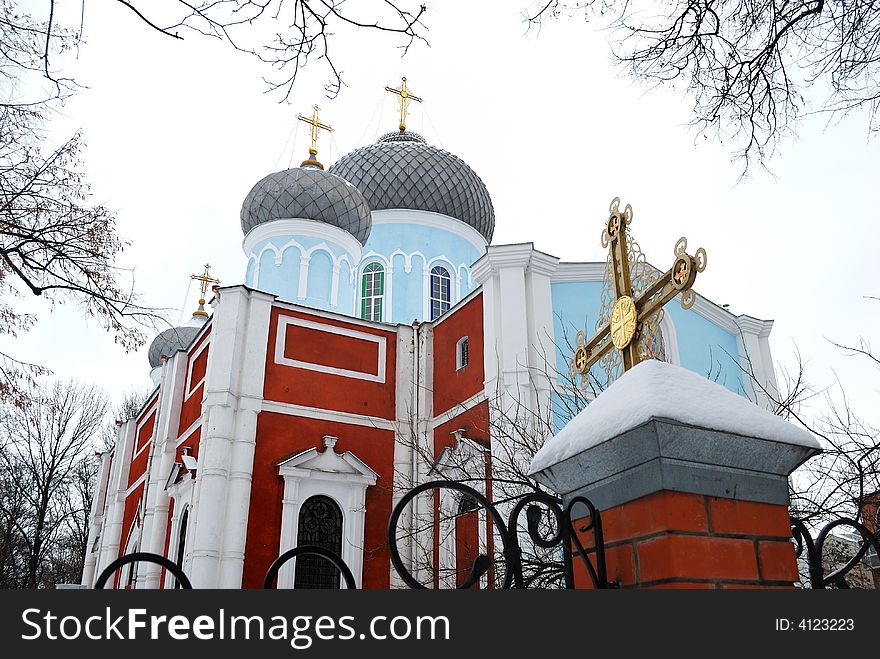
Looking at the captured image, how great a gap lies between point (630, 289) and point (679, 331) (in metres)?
11.4

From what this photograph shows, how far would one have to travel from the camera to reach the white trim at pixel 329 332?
555 inches

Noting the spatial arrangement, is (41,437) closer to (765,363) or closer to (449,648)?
(765,363)

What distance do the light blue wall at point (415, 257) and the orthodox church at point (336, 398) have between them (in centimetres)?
199

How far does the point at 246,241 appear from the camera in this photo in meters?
18.5

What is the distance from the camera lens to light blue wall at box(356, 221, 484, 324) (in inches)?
771

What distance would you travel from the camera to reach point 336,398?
1431 centimetres

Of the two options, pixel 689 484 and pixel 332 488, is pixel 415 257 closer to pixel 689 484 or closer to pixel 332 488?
pixel 332 488

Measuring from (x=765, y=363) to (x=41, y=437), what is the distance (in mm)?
22551

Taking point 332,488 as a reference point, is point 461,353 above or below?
above

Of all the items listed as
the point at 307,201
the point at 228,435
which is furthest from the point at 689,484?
the point at 307,201

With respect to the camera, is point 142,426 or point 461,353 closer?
point 461,353

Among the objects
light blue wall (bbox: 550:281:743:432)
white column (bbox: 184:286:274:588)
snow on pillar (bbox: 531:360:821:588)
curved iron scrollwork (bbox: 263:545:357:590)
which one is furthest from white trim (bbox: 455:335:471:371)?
curved iron scrollwork (bbox: 263:545:357:590)

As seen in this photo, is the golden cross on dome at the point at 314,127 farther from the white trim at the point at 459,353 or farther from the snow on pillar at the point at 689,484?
the snow on pillar at the point at 689,484

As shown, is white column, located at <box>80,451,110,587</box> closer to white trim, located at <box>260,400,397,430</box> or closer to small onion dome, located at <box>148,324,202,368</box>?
small onion dome, located at <box>148,324,202,368</box>
